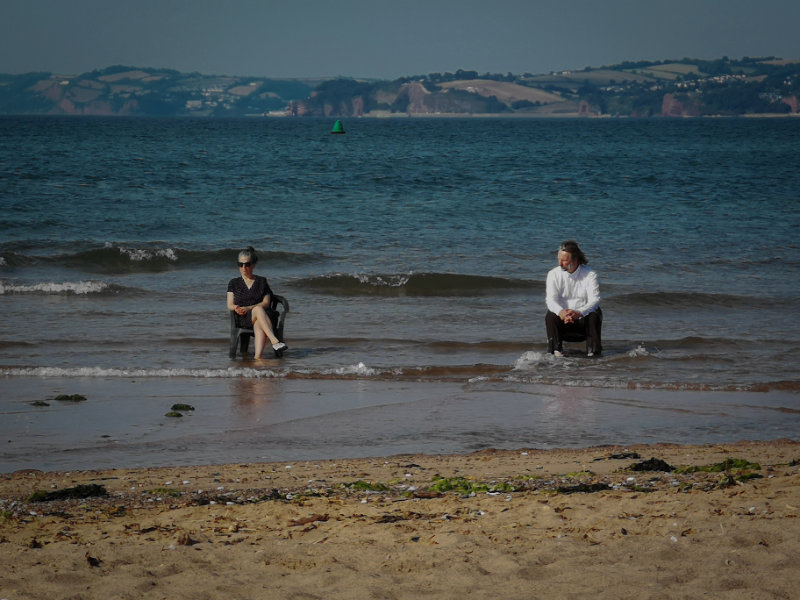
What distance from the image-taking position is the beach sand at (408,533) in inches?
173

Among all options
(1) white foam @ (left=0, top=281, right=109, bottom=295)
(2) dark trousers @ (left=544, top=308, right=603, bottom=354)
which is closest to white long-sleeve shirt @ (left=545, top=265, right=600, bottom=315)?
(2) dark trousers @ (left=544, top=308, right=603, bottom=354)

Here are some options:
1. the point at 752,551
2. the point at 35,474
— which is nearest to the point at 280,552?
the point at 752,551

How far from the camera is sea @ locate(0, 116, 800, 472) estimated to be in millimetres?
8305

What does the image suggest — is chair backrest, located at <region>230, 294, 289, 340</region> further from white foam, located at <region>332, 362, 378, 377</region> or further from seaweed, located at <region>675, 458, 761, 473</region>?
seaweed, located at <region>675, 458, 761, 473</region>

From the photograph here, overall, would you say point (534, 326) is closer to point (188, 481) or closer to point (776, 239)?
point (188, 481)

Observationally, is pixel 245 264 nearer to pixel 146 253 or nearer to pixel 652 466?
pixel 652 466

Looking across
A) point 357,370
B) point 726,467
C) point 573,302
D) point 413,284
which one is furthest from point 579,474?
point 413,284

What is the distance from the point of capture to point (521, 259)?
65.9ft

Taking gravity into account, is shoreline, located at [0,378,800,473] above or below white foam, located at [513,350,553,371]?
below

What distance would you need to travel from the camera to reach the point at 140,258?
20.5m

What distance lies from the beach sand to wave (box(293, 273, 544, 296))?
410 inches

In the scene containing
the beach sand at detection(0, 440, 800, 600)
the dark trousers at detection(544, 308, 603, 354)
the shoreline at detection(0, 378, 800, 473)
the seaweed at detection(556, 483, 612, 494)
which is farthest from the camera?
the dark trousers at detection(544, 308, 603, 354)

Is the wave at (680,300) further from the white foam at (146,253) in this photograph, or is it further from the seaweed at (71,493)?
the seaweed at (71,493)

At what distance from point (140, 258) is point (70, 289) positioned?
4032mm
